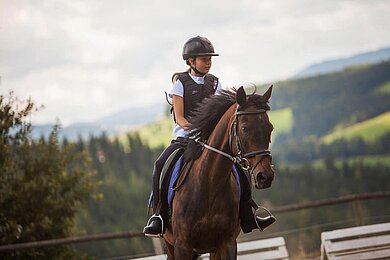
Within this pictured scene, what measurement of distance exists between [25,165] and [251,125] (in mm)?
14785

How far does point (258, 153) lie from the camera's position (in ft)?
21.1

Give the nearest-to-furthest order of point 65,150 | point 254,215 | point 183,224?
1. point 183,224
2. point 254,215
3. point 65,150

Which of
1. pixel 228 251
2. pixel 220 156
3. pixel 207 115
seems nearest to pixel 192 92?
pixel 207 115

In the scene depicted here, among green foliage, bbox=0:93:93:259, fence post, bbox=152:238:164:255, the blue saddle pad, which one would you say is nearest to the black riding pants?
the blue saddle pad

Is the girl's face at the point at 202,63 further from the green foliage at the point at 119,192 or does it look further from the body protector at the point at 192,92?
the green foliage at the point at 119,192

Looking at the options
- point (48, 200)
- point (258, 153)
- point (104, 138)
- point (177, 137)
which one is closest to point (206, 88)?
point (177, 137)

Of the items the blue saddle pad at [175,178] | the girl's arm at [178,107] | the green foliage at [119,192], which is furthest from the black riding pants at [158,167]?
the green foliage at [119,192]

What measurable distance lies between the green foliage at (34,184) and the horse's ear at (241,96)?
482 inches

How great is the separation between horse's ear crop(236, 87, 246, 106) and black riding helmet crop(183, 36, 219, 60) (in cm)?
129

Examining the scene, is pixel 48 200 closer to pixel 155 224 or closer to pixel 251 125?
pixel 155 224

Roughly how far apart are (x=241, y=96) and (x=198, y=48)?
1.35 meters

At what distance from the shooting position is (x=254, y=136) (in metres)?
6.55

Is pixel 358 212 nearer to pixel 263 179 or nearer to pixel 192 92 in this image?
pixel 192 92

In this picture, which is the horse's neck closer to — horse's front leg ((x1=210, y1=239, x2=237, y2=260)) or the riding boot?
horse's front leg ((x1=210, y1=239, x2=237, y2=260))
